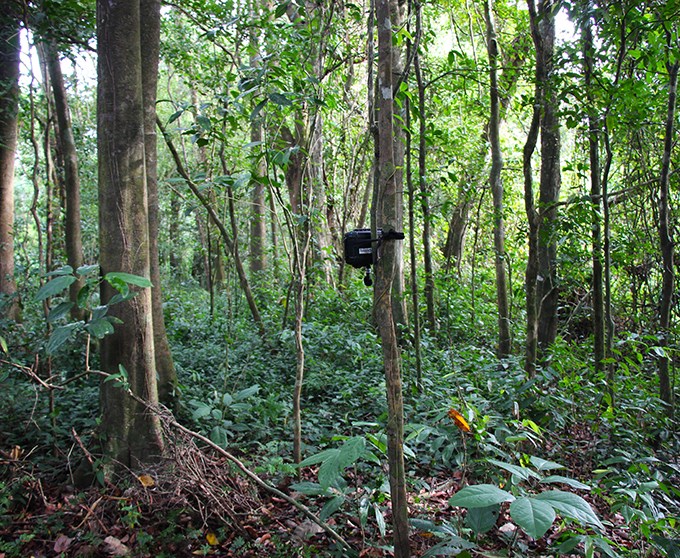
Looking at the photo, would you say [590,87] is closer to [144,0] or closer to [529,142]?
[529,142]

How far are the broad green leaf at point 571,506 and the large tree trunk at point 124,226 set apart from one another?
99.5 inches

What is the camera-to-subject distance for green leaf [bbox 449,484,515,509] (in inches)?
72.4

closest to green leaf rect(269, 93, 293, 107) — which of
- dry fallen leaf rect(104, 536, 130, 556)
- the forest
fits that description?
the forest

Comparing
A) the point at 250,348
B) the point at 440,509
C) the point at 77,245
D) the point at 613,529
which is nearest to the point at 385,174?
the point at 440,509

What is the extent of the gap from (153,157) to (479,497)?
3.88 m

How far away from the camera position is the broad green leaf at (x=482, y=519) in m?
2.18

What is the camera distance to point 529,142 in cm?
493

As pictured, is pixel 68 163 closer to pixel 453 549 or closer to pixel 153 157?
pixel 153 157

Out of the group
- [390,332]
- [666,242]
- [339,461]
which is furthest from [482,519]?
[666,242]

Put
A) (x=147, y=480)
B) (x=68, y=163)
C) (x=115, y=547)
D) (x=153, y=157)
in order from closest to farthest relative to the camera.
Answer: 1. (x=115, y=547)
2. (x=147, y=480)
3. (x=153, y=157)
4. (x=68, y=163)

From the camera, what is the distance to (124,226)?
347 centimetres

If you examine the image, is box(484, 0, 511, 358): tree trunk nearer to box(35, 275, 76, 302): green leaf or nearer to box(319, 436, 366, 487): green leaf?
box(319, 436, 366, 487): green leaf

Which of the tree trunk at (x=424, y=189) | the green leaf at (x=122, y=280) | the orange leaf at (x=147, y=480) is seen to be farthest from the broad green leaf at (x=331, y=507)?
the tree trunk at (x=424, y=189)

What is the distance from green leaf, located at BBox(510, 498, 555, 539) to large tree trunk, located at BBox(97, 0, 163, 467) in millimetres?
2458
